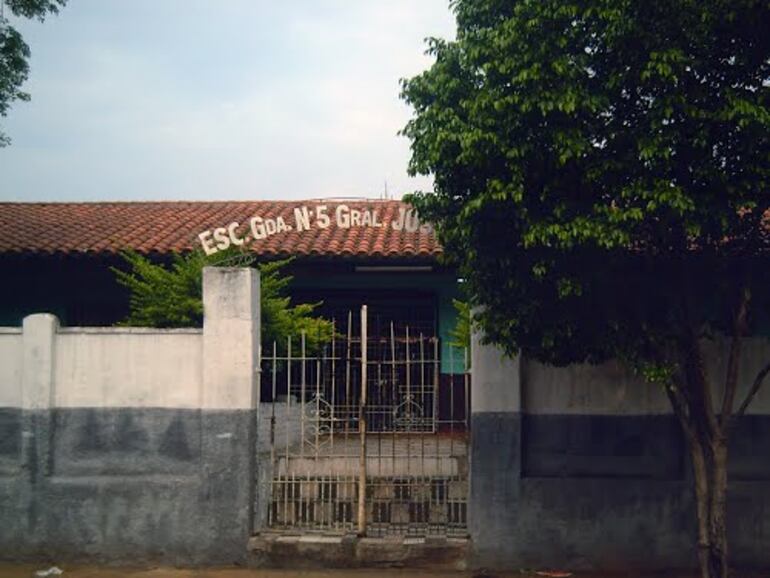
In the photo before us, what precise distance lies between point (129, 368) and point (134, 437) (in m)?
0.63

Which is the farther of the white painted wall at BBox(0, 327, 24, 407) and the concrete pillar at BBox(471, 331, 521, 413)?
the white painted wall at BBox(0, 327, 24, 407)

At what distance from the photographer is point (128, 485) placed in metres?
7.03

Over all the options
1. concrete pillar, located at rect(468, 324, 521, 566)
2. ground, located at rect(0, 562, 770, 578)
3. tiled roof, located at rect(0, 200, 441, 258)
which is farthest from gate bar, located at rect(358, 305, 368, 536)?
tiled roof, located at rect(0, 200, 441, 258)

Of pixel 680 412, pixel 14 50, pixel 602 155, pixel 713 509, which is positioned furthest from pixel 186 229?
pixel 713 509

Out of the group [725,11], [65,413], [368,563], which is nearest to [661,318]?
[725,11]

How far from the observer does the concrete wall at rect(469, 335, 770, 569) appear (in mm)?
6746

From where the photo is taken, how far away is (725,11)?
511 centimetres

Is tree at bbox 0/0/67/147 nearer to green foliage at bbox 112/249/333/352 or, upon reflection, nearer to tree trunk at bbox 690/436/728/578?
green foliage at bbox 112/249/333/352

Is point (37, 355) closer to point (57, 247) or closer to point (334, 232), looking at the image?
point (57, 247)

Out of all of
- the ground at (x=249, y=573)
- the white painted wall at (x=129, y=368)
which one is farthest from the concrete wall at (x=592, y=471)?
the white painted wall at (x=129, y=368)

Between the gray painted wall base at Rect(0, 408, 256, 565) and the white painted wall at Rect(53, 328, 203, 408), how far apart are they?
13cm

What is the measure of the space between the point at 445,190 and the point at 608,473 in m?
2.98

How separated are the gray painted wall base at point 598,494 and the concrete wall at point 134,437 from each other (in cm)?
219

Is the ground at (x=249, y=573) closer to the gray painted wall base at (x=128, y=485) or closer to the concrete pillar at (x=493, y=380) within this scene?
the gray painted wall base at (x=128, y=485)
